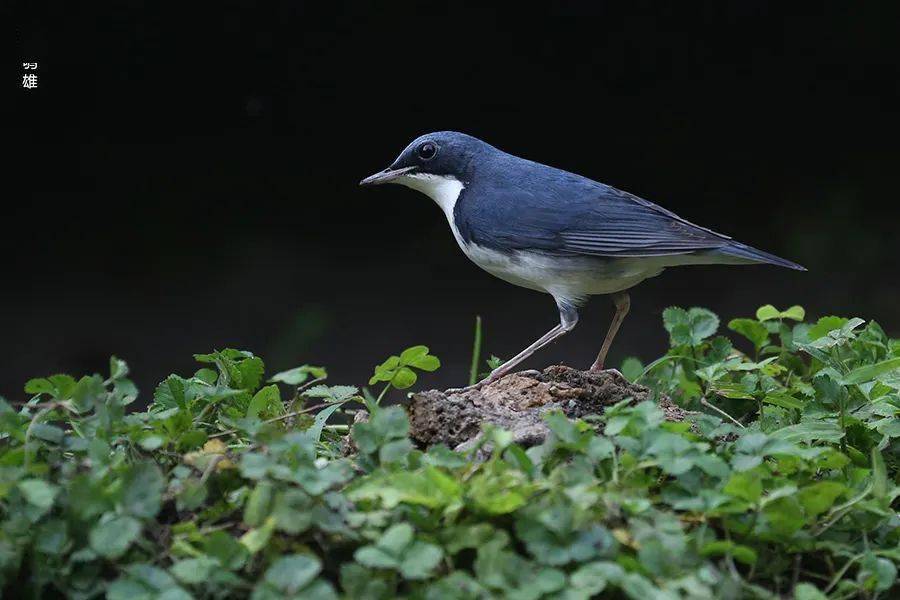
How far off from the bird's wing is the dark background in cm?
222

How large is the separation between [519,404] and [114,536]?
4.09 ft

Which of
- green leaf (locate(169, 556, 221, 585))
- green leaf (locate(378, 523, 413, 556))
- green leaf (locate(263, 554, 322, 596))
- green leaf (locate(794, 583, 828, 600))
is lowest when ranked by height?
green leaf (locate(169, 556, 221, 585))

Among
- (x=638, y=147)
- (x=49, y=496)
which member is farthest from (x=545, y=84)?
(x=49, y=496)

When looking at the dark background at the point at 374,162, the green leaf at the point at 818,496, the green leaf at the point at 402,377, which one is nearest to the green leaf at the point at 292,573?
the green leaf at the point at 818,496

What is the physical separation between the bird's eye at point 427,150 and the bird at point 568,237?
0.17 metres

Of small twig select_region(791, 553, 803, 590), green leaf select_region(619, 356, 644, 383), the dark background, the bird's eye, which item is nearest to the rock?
green leaf select_region(619, 356, 644, 383)

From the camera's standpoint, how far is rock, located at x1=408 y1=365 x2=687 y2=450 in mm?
2783

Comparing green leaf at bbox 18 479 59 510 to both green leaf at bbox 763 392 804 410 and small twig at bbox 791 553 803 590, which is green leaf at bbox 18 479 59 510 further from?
green leaf at bbox 763 392 804 410

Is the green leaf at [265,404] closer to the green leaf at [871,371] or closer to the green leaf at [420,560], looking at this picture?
the green leaf at [420,560]

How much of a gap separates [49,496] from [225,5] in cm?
400

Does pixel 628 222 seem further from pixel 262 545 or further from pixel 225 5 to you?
pixel 225 5

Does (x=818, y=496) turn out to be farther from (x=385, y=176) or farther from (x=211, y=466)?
(x=385, y=176)

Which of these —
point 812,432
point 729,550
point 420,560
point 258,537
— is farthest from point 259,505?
point 812,432

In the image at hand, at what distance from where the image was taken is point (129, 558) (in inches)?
84.8
